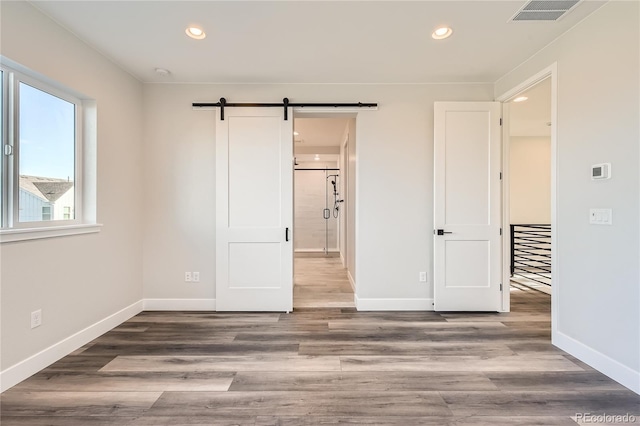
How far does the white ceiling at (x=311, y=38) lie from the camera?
6.87 ft

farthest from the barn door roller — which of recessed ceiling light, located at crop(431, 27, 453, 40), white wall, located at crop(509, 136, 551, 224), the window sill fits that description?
white wall, located at crop(509, 136, 551, 224)

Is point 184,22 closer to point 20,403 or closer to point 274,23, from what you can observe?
point 274,23

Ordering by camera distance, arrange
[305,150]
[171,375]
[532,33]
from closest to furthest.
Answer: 1. [171,375]
2. [532,33]
3. [305,150]

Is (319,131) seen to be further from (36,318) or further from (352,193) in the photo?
(36,318)

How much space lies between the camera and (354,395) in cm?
185

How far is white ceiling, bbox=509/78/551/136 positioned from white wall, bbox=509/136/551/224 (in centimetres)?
21

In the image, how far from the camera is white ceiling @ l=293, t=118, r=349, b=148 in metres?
5.07

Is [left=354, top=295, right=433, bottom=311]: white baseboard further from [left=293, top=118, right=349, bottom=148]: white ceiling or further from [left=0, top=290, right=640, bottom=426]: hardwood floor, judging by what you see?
[left=293, top=118, right=349, bottom=148]: white ceiling

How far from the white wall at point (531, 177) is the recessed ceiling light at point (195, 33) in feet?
18.2

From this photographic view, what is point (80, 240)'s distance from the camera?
2520 mm

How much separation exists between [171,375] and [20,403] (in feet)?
2.64

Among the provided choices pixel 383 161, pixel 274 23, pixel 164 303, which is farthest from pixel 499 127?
pixel 164 303

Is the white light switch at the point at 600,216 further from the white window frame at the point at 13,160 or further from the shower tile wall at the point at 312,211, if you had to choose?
the shower tile wall at the point at 312,211

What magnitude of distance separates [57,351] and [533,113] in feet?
20.3
